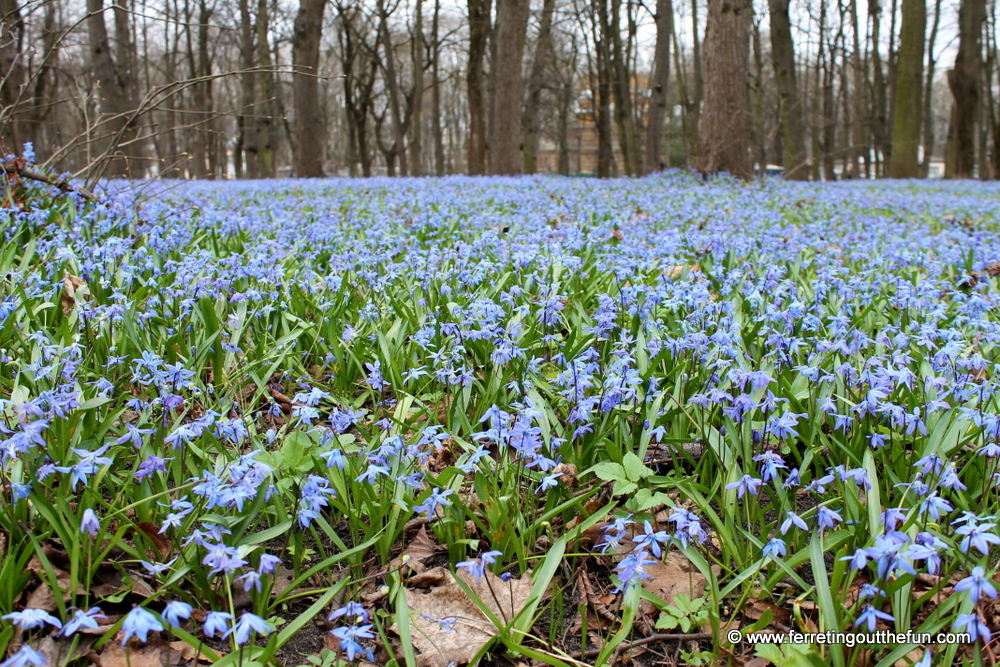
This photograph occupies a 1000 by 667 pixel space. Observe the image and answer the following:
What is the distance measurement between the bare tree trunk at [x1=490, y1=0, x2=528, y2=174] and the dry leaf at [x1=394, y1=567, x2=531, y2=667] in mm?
14842

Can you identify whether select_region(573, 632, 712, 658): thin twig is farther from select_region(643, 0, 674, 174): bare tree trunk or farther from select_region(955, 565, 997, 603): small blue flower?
select_region(643, 0, 674, 174): bare tree trunk

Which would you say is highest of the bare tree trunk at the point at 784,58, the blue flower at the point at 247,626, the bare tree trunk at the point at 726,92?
the bare tree trunk at the point at 784,58

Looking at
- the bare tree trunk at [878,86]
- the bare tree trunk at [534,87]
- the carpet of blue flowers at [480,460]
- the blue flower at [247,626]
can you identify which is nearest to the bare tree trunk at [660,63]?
the bare tree trunk at [534,87]

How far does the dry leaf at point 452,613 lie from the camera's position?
5.31 feet

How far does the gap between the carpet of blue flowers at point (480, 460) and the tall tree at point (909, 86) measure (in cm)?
1451

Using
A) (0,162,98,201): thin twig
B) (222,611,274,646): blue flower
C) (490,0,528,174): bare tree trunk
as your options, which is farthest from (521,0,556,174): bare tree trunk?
(222,611,274,646): blue flower

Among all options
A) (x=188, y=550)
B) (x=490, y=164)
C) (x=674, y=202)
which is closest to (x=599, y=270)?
(x=188, y=550)

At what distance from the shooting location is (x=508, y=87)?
51.6 ft

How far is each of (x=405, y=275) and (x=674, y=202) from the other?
5340 mm

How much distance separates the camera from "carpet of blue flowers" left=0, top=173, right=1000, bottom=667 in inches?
60.7

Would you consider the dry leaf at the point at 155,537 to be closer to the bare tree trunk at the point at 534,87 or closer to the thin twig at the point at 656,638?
the thin twig at the point at 656,638

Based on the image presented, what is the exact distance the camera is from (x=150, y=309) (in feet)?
9.63

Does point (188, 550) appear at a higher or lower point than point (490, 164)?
lower

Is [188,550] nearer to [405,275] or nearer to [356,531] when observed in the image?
[356,531]
